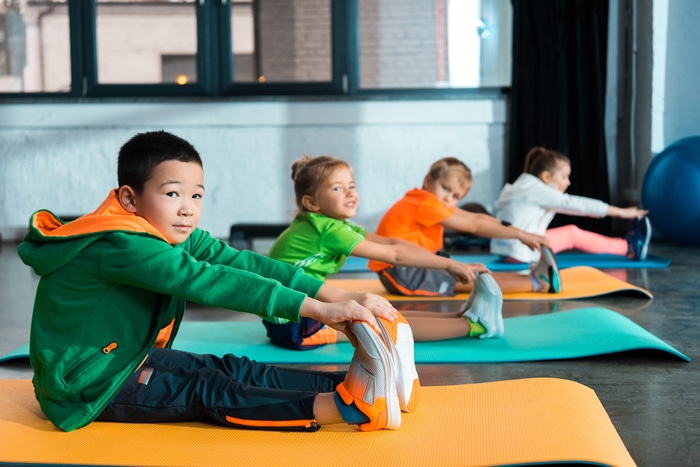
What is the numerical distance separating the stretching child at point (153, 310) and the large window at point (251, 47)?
4.73m

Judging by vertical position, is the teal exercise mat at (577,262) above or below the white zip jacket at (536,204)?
below

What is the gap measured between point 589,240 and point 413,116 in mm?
1873

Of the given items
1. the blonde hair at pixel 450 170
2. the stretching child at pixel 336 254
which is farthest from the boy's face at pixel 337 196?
the blonde hair at pixel 450 170

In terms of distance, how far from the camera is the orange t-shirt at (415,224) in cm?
371

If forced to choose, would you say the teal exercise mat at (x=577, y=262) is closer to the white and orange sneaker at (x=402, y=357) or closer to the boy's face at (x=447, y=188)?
the boy's face at (x=447, y=188)

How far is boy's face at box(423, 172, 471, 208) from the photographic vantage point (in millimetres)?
3748

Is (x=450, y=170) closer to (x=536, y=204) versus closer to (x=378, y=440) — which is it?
(x=536, y=204)

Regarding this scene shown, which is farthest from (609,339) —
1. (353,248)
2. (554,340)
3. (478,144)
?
(478,144)

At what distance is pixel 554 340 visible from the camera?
8.93 ft

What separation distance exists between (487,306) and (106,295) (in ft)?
4.48

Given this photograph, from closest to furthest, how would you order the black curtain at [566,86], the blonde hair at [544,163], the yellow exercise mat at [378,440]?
1. the yellow exercise mat at [378,440]
2. the blonde hair at [544,163]
3. the black curtain at [566,86]

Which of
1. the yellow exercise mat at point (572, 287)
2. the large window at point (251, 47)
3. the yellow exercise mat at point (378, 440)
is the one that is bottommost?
the yellow exercise mat at point (572, 287)

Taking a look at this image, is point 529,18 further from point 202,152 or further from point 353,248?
point 353,248

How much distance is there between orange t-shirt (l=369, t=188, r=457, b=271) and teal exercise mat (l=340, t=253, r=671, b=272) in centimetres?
92
